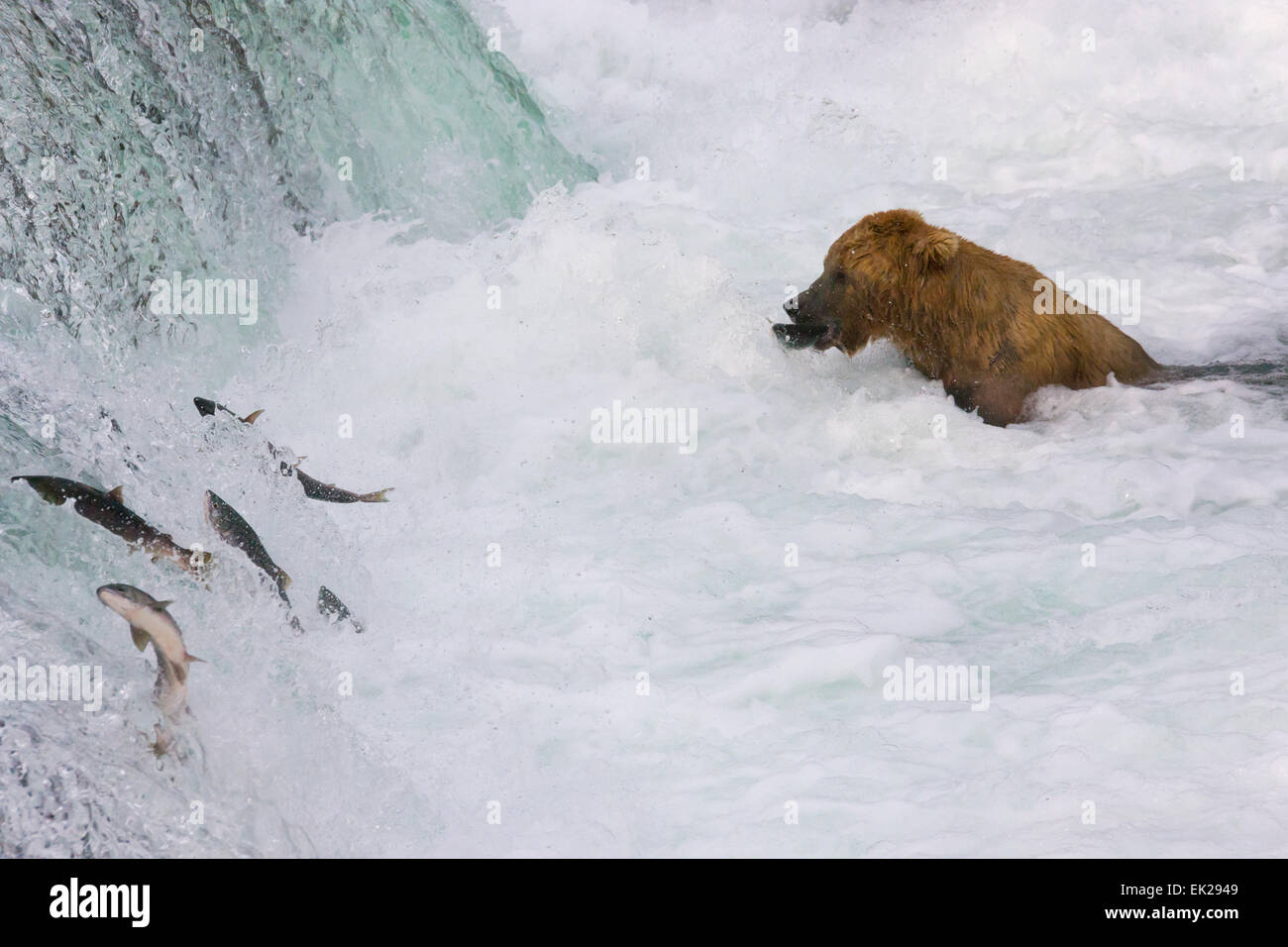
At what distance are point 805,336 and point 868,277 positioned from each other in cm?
42

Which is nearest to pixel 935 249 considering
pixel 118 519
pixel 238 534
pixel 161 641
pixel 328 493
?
pixel 328 493

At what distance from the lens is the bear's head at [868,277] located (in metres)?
5.16

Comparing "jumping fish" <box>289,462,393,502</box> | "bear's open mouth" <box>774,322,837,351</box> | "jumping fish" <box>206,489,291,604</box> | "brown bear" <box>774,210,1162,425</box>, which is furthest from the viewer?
"bear's open mouth" <box>774,322,837,351</box>

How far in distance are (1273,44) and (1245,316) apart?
4.23 metres

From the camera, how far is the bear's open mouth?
5465 millimetres

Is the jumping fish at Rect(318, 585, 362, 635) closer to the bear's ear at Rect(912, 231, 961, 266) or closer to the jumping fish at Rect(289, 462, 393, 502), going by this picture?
the jumping fish at Rect(289, 462, 393, 502)

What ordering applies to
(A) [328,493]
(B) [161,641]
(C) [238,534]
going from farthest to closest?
(A) [328,493]
(C) [238,534]
(B) [161,641]

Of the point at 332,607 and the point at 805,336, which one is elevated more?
the point at 805,336

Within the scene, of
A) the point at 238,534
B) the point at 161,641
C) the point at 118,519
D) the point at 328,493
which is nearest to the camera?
the point at 161,641

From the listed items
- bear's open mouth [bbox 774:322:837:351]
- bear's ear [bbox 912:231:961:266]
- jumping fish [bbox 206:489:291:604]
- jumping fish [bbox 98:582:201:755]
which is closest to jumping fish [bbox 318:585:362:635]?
jumping fish [bbox 206:489:291:604]

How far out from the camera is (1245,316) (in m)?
6.21

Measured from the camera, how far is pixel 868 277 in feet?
17.2

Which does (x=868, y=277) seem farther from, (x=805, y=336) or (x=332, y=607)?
(x=332, y=607)
